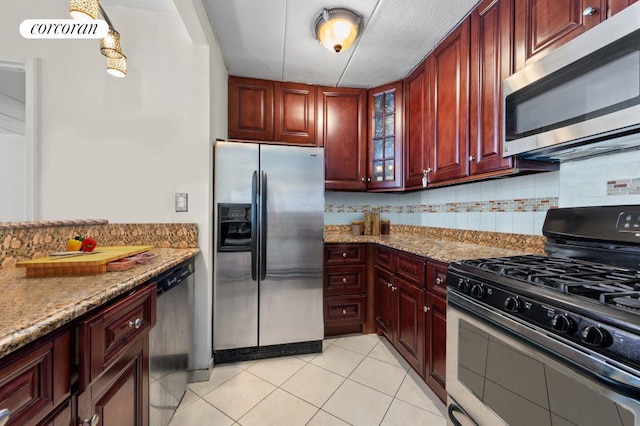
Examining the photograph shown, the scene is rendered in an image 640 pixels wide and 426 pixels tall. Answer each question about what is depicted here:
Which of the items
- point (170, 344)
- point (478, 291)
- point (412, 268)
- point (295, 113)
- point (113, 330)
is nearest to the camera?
point (113, 330)

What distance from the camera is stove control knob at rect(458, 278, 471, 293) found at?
46.1 inches

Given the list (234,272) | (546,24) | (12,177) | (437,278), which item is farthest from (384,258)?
(12,177)

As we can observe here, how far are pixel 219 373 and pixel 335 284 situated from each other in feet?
3.67

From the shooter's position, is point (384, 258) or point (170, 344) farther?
point (384, 258)

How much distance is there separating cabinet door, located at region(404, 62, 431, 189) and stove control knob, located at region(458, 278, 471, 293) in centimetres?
115

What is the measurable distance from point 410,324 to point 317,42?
2.17 metres

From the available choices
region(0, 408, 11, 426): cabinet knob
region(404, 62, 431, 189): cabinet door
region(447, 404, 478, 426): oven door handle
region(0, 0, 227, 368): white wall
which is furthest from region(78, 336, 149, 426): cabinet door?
region(404, 62, 431, 189): cabinet door

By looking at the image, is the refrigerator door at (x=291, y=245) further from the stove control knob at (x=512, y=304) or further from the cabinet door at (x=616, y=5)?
the cabinet door at (x=616, y=5)

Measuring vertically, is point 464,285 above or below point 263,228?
below

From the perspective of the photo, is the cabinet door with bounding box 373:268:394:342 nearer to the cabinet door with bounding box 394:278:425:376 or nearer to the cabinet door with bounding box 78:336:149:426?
the cabinet door with bounding box 394:278:425:376

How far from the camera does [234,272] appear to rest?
2.00 metres

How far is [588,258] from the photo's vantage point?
126cm

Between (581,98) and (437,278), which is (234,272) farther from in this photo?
(581,98)

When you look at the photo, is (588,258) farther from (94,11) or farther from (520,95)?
(94,11)
